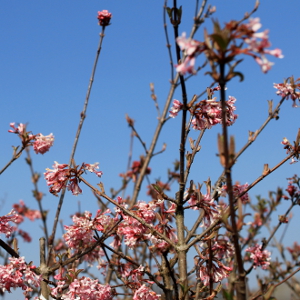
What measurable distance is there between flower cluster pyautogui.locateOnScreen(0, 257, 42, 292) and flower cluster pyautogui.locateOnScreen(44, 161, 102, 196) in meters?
0.57

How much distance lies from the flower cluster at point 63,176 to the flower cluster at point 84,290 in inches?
22.3

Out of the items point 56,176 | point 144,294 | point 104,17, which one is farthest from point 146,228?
point 104,17

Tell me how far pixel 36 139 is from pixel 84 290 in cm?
158

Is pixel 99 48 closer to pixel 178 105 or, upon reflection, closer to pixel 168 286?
pixel 178 105

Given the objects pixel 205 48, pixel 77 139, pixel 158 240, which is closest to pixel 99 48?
pixel 77 139

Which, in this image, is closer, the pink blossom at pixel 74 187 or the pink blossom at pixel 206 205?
the pink blossom at pixel 206 205

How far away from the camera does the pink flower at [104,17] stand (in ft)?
13.5

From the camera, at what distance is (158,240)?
7.43 feet

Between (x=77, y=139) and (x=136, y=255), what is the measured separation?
237 centimetres

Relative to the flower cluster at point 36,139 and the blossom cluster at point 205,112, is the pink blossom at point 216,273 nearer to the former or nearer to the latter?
the blossom cluster at point 205,112

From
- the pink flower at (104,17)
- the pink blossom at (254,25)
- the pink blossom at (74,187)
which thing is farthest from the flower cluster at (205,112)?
the pink flower at (104,17)

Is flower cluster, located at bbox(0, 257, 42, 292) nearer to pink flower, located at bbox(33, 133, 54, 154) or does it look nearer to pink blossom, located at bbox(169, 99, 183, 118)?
pink flower, located at bbox(33, 133, 54, 154)

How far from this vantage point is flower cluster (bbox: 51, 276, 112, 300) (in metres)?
2.30

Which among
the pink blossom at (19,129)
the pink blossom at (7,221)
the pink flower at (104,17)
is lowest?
the pink blossom at (7,221)
